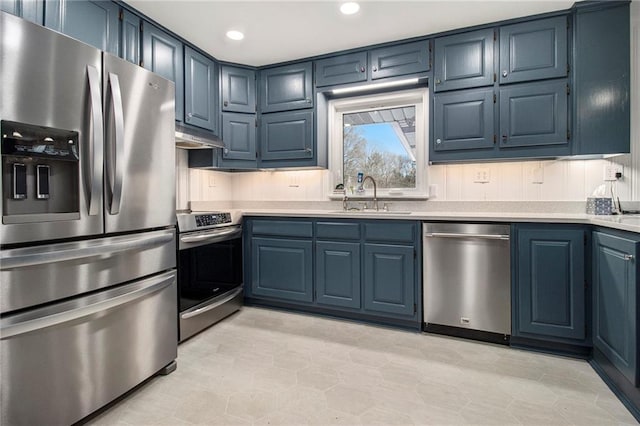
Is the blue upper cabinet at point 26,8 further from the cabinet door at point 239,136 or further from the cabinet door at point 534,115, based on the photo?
the cabinet door at point 534,115

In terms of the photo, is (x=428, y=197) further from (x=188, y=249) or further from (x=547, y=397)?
(x=188, y=249)

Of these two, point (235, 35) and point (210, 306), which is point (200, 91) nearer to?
point (235, 35)

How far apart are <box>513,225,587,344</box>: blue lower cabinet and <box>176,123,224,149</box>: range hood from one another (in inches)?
103

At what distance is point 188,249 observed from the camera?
254cm

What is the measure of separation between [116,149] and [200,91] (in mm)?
1701

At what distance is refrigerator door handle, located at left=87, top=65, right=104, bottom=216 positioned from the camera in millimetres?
1548

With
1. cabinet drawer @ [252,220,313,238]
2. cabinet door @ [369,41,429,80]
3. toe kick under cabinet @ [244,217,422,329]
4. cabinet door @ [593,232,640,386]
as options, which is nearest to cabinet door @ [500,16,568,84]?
cabinet door @ [369,41,429,80]

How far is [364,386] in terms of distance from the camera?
194 cm

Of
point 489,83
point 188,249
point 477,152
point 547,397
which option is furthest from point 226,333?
point 489,83

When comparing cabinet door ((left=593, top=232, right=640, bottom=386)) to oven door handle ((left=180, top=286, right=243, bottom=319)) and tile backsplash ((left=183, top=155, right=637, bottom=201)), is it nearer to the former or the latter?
tile backsplash ((left=183, top=155, right=637, bottom=201))

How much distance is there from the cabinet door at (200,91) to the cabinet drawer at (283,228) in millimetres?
1049

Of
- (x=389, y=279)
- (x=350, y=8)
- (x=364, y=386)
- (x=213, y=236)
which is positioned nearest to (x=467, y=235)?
(x=389, y=279)

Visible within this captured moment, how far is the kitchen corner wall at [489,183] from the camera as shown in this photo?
8.17 feet

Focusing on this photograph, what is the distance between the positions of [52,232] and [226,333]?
5.28 ft
